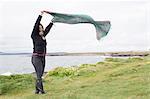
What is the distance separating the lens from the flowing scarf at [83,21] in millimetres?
15523

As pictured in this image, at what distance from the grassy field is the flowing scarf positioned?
1789 millimetres

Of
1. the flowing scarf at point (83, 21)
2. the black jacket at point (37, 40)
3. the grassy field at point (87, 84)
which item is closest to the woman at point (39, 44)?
the black jacket at point (37, 40)

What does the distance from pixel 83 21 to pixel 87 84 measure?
256cm

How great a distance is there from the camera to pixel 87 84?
17.2 metres

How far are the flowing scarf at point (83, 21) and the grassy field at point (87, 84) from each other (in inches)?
70.5

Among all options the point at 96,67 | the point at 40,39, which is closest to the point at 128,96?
the point at 40,39

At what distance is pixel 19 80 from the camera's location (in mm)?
18969

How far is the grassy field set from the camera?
1427 cm

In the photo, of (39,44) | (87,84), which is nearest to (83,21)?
(39,44)

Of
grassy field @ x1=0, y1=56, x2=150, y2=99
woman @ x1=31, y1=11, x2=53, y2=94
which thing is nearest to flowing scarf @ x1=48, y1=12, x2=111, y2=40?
woman @ x1=31, y1=11, x2=53, y2=94

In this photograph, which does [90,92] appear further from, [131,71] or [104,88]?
[131,71]

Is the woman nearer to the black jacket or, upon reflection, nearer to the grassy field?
the black jacket

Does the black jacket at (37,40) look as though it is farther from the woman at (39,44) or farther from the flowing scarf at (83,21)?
the flowing scarf at (83,21)

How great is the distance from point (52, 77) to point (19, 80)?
6.66ft
